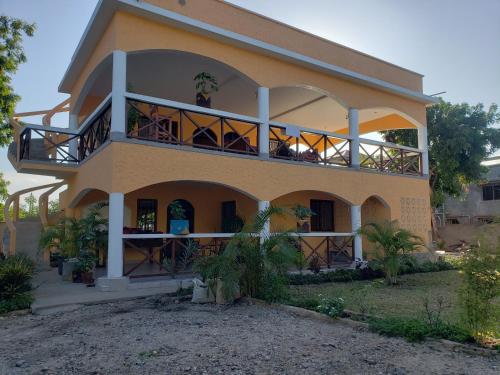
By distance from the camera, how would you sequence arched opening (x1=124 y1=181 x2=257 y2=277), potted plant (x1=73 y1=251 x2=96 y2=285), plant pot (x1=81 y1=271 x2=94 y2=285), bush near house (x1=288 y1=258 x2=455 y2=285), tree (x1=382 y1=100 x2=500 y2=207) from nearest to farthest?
potted plant (x1=73 y1=251 x2=96 y2=285), plant pot (x1=81 y1=271 x2=94 y2=285), bush near house (x1=288 y1=258 x2=455 y2=285), arched opening (x1=124 y1=181 x2=257 y2=277), tree (x1=382 y1=100 x2=500 y2=207)

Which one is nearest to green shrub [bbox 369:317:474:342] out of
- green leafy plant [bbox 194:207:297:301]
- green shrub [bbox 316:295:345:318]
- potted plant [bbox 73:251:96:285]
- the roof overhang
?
green shrub [bbox 316:295:345:318]

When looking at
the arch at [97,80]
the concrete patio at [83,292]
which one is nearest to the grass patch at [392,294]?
the concrete patio at [83,292]

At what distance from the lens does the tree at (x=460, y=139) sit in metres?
19.0

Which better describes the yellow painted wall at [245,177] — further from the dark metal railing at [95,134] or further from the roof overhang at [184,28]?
the roof overhang at [184,28]

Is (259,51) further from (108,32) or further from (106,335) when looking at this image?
(106,335)

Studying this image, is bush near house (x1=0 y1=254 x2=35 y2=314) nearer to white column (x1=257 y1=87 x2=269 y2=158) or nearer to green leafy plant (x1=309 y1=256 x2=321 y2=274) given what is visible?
white column (x1=257 y1=87 x2=269 y2=158)

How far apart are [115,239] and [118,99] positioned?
289 cm

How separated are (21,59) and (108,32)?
408 cm

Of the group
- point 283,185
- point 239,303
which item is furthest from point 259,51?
point 239,303

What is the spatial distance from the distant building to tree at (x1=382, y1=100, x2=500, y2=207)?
7852 millimetres

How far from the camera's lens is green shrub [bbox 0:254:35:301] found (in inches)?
281

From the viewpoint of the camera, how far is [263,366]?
13.3ft

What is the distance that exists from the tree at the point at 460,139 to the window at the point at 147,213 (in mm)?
13637

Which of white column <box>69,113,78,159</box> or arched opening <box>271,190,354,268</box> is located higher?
white column <box>69,113,78,159</box>
